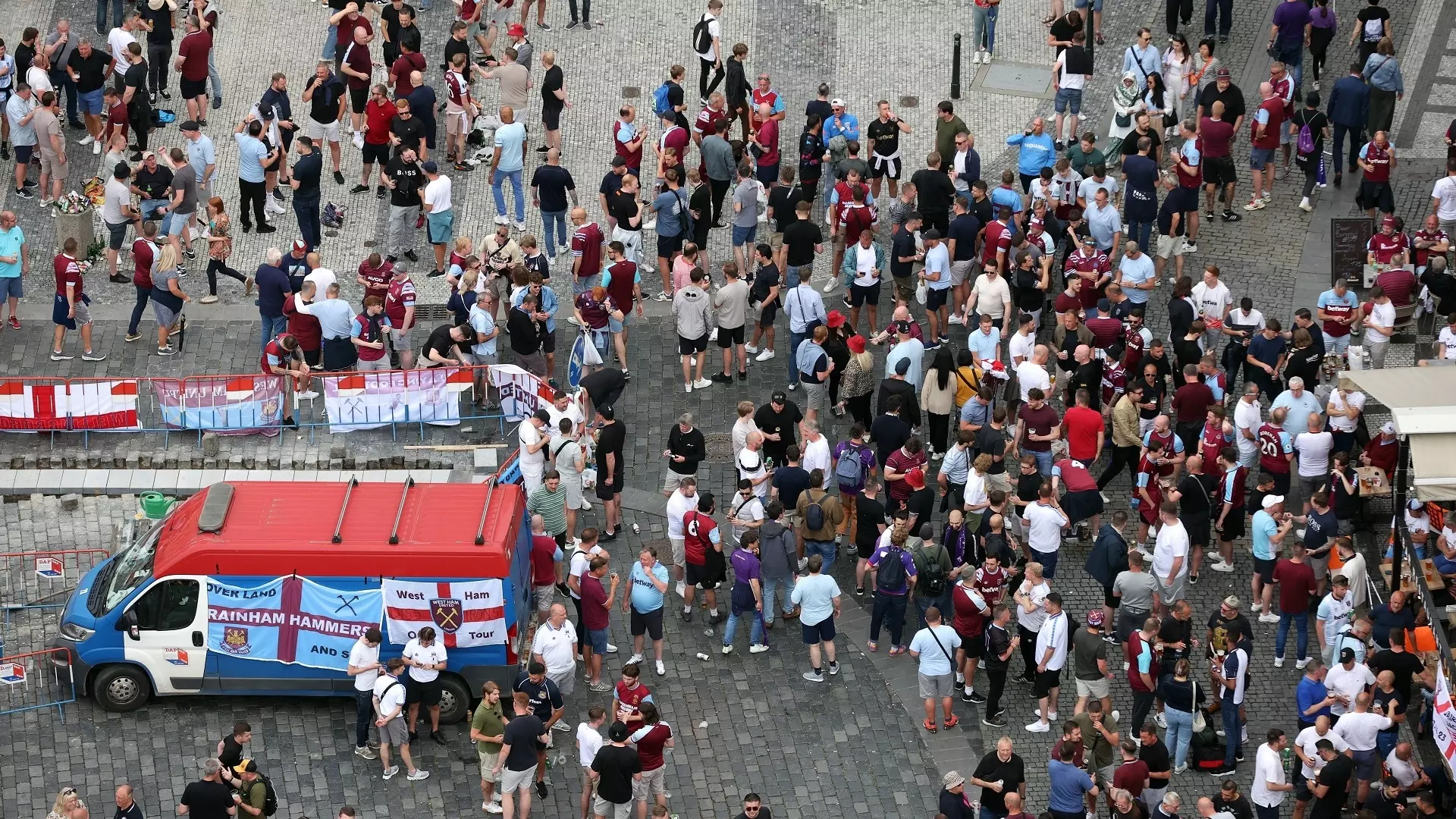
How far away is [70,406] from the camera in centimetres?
2514

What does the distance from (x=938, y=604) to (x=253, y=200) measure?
11437mm

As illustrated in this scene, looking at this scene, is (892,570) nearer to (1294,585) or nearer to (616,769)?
(616,769)

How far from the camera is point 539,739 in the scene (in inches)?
786

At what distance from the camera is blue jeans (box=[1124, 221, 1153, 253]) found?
90.7ft

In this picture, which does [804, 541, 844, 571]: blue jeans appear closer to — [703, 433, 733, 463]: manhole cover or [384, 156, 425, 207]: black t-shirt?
[703, 433, 733, 463]: manhole cover

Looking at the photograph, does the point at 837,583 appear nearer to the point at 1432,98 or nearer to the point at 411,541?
the point at 411,541

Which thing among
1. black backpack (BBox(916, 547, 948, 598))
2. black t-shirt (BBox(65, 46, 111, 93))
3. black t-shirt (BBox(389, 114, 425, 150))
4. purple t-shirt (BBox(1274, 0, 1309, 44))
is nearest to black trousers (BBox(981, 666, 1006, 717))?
black backpack (BBox(916, 547, 948, 598))

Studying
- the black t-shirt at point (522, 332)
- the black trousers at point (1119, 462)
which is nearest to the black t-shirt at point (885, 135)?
the black t-shirt at point (522, 332)

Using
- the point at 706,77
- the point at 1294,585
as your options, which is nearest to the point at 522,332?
the point at 706,77

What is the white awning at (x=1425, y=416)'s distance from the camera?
20625mm

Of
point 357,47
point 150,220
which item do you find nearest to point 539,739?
point 150,220

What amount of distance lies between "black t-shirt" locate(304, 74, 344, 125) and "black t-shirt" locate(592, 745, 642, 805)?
1259cm

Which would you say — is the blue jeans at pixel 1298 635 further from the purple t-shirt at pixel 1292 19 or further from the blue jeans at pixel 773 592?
the purple t-shirt at pixel 1292 19

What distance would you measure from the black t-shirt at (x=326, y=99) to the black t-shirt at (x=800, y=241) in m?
6.60
